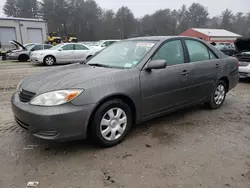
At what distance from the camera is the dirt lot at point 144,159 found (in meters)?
2.40

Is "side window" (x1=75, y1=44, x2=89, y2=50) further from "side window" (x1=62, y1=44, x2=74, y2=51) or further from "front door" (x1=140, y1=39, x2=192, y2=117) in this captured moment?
"front door" (x1=140, y1=39, x2=192, y2=117)

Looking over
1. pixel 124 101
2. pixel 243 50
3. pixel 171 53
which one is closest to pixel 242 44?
pixel 243 50

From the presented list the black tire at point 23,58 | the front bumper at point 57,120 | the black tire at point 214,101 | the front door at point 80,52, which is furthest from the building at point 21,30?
the front bumper at point 57,120

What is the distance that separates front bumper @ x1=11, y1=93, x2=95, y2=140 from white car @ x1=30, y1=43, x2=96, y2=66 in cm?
1012

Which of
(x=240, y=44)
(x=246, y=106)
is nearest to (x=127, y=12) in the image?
(x=240, y=44)

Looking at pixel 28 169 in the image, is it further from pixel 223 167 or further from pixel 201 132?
pixel 201 132

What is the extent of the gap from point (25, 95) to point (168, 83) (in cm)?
214

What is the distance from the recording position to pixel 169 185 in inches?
92.1

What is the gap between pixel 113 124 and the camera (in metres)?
3.04

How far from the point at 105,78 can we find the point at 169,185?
5.01 feet

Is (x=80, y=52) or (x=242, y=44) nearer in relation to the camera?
(x=242, y=44)

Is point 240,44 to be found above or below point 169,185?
above

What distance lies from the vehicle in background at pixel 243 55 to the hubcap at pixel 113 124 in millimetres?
6348

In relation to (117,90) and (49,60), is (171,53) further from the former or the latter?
(49,60)
